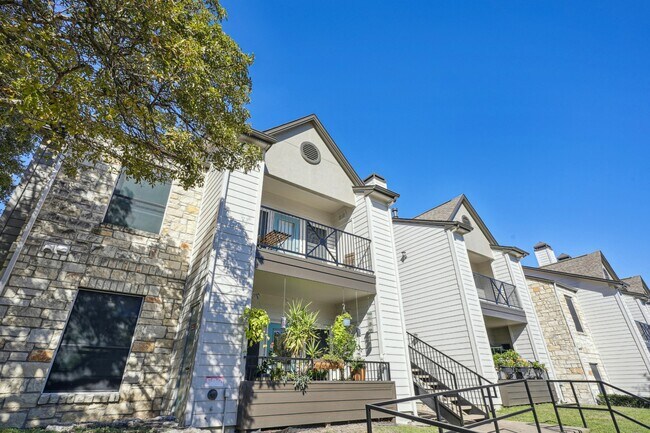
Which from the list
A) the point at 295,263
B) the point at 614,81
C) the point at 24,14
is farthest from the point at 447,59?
the point at 24,14

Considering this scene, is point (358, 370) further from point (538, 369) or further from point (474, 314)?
point (538, 369)

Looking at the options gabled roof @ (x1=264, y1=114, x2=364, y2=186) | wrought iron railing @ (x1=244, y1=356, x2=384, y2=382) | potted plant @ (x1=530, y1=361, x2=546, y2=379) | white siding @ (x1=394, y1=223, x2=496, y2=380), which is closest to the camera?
wrought iron railing @ (x1=244, y1=356, x2=384, y2=382)

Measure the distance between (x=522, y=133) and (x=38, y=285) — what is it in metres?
19.7

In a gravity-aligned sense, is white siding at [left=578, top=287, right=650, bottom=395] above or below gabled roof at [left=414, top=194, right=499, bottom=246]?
below

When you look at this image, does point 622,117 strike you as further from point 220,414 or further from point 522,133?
point 220,414

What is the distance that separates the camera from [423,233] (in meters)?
13.5

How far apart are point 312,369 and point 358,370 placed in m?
1.57

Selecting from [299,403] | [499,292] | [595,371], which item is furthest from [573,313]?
[299,403]

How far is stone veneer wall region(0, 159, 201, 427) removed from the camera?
5.51 m

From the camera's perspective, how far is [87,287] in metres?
6.49

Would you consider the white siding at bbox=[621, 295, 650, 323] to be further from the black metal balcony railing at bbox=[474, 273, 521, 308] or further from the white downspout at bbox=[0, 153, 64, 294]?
the white downspout at bbox=[0, 153, 64, 294]

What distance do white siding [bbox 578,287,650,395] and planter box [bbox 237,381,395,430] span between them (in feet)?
58.3

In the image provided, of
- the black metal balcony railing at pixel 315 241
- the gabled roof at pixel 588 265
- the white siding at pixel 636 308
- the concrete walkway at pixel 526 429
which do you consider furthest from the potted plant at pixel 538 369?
the white siding at pixel 636 308

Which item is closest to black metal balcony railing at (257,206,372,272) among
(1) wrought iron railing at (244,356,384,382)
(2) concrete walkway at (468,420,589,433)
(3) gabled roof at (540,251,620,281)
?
(1) wrought iron railing at (244,356,384,382)
